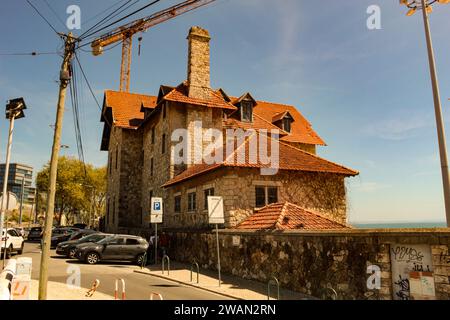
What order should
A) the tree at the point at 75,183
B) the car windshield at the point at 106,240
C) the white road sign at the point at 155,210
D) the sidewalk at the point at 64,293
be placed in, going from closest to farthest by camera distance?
the sidewalk at the point at 64,293
the white road sign at the point at 155,210
the car windshield at the point at 106,240
the tree at the point at 75,183

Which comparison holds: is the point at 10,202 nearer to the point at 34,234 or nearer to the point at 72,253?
the point at 72,253

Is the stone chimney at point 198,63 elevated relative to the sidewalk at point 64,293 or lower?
elevated

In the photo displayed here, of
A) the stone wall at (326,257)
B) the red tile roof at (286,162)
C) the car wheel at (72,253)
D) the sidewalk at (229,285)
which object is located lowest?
the sidewalk at (229,285)

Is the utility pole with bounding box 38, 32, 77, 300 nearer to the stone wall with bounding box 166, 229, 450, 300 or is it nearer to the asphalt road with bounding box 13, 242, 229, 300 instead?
the asphalt road with bounding box 13, 242, 229, 300

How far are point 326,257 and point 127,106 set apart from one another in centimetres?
2799

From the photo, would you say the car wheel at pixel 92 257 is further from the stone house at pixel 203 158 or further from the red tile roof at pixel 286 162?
the red tile roof at pixel 286 162

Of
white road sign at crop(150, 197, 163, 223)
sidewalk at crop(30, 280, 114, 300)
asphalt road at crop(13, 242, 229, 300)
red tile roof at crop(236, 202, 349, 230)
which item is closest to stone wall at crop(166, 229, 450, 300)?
red tile roof at crop(236, 202, 349, 230)

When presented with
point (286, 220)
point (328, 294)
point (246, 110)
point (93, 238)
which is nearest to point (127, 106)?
point (246, 110)

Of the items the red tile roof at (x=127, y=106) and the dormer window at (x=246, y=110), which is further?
the red tile roof at (x=127, y=106)

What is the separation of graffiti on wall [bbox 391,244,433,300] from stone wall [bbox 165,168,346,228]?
31.3 ft

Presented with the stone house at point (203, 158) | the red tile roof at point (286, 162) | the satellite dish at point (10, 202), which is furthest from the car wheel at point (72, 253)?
the satellite dish at point (10, 202)

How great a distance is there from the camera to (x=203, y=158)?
24703 mm

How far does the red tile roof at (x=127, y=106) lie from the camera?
106 ft

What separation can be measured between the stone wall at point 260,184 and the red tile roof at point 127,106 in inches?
523
